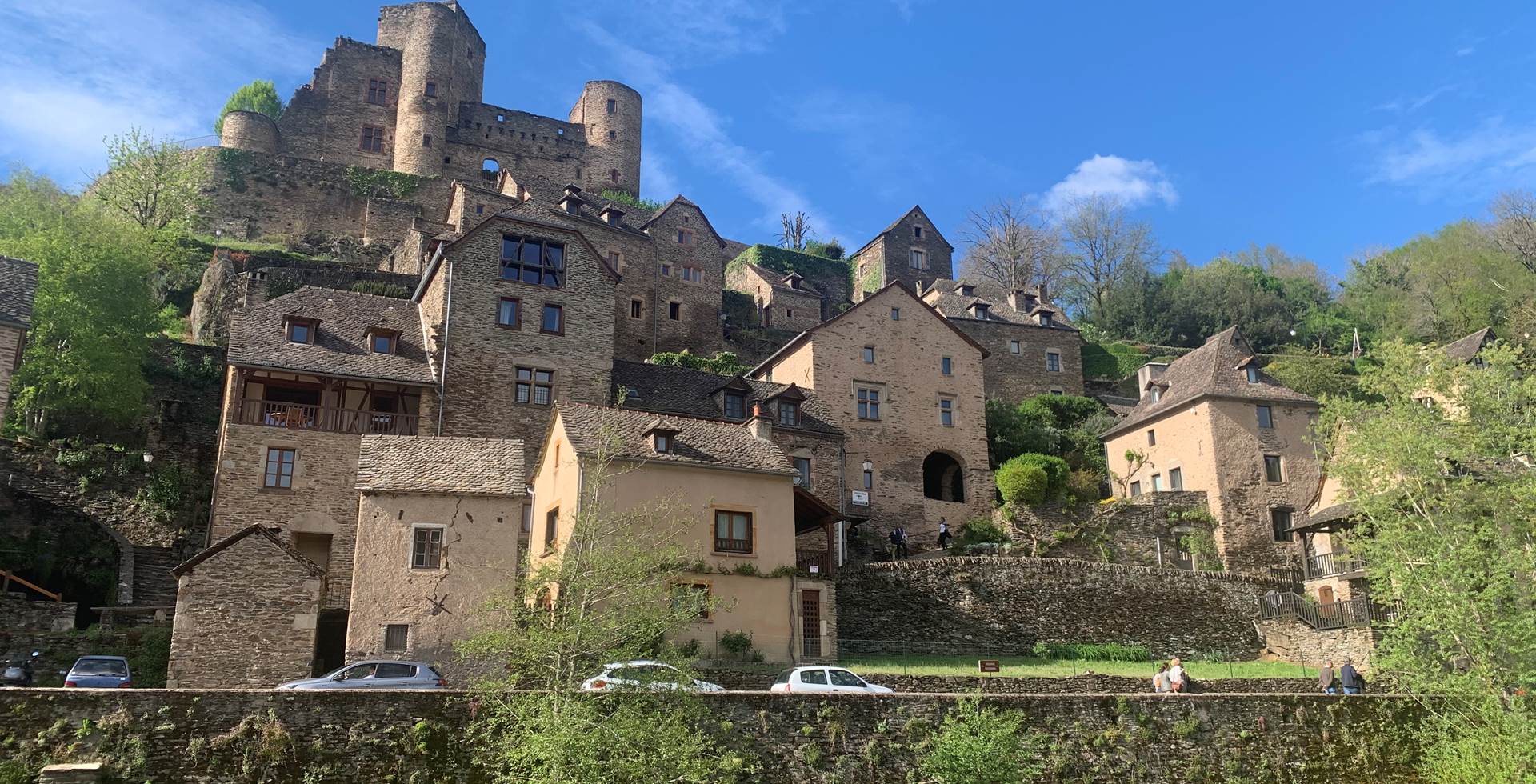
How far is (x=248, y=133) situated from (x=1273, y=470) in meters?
58.7

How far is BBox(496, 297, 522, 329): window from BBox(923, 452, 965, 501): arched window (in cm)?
1663

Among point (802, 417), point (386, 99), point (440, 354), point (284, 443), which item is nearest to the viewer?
point (284, 443)

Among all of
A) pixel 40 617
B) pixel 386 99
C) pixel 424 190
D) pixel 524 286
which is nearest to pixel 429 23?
pixel 386 99

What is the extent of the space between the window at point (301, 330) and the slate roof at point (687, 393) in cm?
951

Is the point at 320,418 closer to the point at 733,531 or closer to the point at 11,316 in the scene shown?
the point at 11,316

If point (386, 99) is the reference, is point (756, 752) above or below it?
below

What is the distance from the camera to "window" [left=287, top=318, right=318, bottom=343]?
3394cm

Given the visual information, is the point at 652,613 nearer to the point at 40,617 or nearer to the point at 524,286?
the point at 40,617

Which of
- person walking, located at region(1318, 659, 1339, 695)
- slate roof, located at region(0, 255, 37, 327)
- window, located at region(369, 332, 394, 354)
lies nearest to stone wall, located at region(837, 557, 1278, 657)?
person walking, located at region(1318, 659, 1339, 695)

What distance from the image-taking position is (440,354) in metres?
35.5

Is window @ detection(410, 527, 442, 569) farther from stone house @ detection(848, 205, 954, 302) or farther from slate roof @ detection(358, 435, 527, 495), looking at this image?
stone house @ detection(848, 205, 954, 302)

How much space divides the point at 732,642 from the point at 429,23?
195ft

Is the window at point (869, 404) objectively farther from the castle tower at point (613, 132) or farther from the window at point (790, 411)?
the castle tower at point (613, 132)

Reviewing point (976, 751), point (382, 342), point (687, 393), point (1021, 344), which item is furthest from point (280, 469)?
point (1021, 344)
